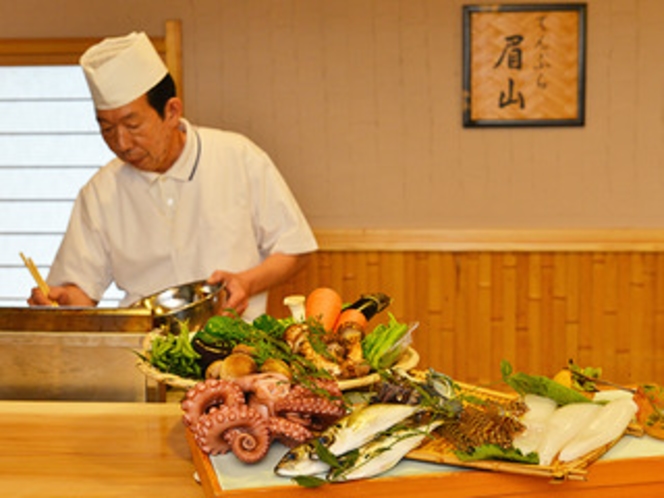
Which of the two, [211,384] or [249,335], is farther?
[249,335]

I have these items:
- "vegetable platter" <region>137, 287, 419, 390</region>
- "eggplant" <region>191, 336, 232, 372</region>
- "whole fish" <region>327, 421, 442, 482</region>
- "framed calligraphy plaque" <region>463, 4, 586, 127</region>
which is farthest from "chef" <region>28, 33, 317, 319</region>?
"whole fish" <region>327, 421, 442, 482</region>

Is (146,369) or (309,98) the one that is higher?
(309,98)

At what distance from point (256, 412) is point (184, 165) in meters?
1.95

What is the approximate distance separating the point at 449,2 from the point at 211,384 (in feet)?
11.0

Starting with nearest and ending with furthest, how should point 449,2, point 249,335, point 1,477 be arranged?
point 1,477, point 249,335, point 449,2

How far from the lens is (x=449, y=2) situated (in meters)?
4.87

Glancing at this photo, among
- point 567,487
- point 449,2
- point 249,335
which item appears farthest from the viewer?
point 449,2

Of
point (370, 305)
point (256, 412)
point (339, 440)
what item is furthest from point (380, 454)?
point (370, 305)

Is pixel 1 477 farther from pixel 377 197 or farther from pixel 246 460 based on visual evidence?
pixel 377 197

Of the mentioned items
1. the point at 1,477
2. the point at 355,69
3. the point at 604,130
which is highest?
the point at 355,69

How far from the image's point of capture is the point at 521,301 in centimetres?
501

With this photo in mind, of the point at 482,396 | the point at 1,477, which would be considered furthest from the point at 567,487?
the point at 1,477

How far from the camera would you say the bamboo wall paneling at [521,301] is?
4.98 m

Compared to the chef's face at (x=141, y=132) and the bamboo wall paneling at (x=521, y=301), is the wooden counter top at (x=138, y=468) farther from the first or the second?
the bamboo wall paneling at (x=521, y=301)
